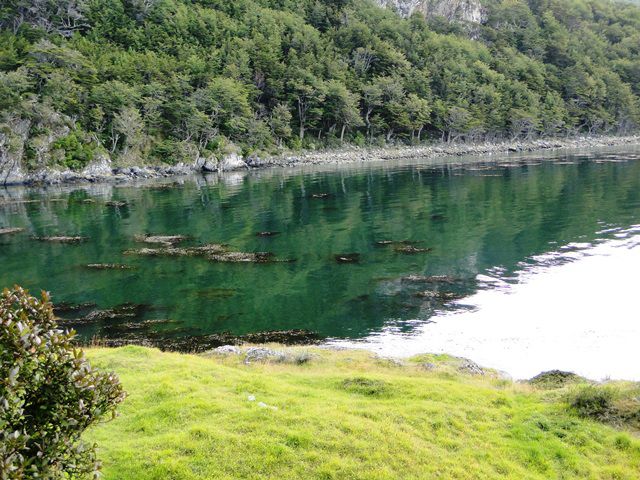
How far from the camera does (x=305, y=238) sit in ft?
138

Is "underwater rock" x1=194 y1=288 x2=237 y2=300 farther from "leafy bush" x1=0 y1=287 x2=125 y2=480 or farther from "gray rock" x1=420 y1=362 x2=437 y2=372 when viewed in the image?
"leafy bush" x1=0 y1=287 x2=125 y2=480

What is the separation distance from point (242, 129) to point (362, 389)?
11364cm

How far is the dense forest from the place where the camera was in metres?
98.0

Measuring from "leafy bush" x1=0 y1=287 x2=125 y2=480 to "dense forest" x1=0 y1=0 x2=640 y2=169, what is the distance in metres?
94.8

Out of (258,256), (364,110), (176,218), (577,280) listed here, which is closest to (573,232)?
(577,280)

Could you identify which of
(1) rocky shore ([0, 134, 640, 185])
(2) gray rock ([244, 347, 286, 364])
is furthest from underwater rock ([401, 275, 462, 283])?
(1) rocky shore ([0, 134, 640, 185])

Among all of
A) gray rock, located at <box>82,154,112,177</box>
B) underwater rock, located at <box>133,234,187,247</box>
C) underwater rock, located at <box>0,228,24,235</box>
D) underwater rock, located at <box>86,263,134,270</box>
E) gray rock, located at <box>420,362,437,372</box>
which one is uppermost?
gray rock, located at <box>82,154,112,177</box>

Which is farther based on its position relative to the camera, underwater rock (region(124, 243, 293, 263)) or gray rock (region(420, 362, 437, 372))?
underwater rock (region(124, 243, 293, 263))

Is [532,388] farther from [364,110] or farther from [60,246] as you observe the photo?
[364,110]

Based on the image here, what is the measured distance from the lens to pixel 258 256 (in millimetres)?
36312

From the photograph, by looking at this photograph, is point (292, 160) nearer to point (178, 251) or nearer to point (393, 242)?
point (393, 242)

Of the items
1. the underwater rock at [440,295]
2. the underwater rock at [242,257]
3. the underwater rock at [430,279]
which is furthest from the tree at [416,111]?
the underwater rock at [440,295]

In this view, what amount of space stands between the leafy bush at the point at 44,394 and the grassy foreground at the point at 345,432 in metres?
3.46

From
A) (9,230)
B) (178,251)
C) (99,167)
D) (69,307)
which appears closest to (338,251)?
(178,251)
